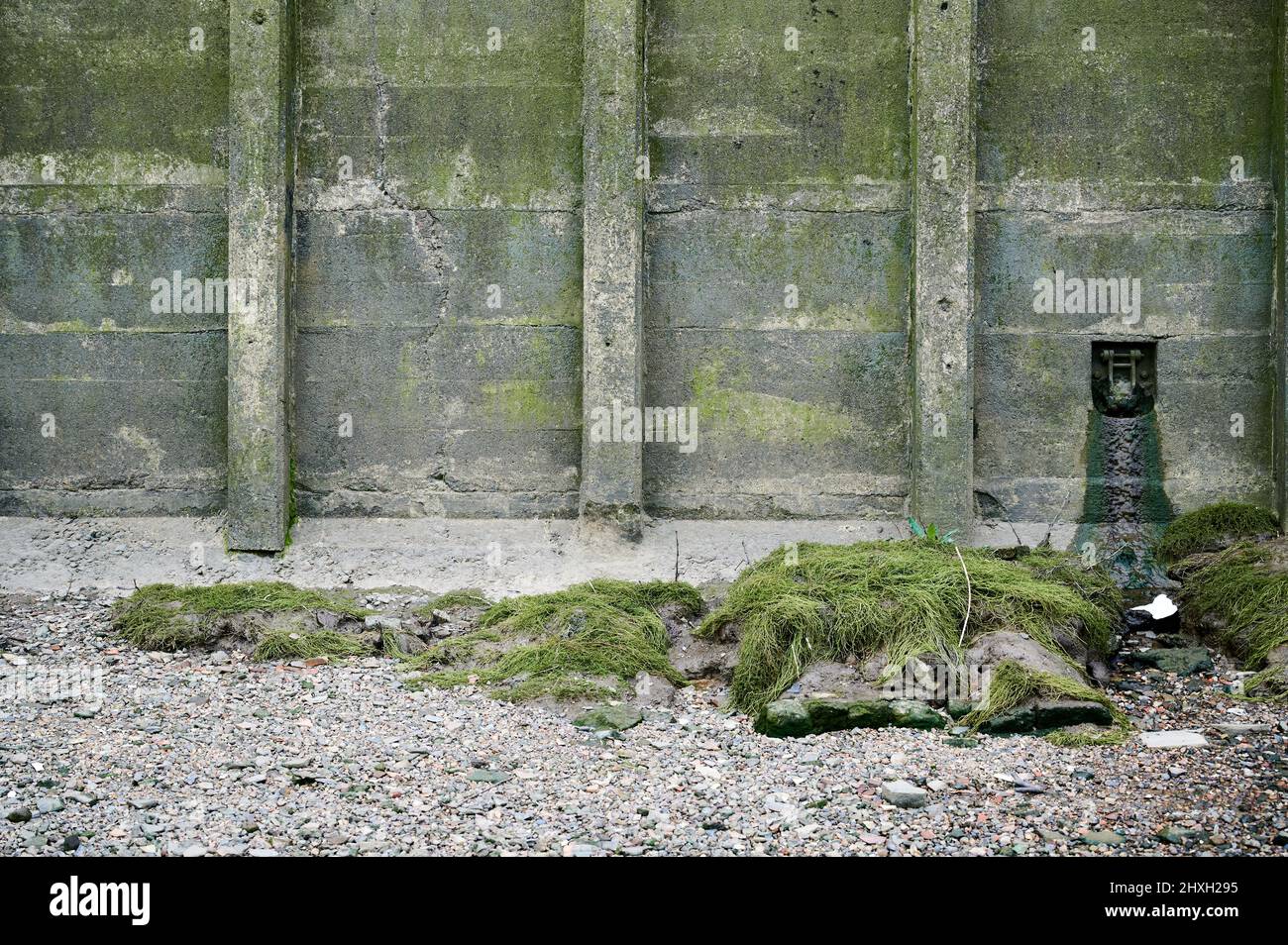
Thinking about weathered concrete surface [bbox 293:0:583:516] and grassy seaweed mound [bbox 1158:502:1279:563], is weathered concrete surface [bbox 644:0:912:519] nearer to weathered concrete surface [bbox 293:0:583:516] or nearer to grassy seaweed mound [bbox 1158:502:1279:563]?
weathered concrete surface [bbox 293:0:583:516]

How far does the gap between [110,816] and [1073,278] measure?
6204 mm

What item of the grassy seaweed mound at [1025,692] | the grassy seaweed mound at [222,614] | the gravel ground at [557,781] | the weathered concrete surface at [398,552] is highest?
the weathered concrete surface at [398,552]

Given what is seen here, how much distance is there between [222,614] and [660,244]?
137 inches

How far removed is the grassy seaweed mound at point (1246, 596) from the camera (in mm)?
5707

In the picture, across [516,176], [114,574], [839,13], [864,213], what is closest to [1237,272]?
[864,213]

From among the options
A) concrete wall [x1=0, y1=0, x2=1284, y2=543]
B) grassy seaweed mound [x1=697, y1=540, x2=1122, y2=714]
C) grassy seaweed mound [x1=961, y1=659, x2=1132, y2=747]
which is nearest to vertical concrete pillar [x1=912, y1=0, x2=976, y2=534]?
concrete wall [x1=0, y1=0, x2=1284, y2=543]

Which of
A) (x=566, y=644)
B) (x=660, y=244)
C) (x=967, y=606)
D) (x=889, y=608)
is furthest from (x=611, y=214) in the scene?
(x=967, y=606)

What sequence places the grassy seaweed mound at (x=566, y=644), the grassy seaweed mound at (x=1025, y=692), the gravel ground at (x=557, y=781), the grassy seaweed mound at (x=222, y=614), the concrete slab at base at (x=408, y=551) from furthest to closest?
the concrete slab at base at (x=408, y=551)
the grassy seaweed mound at (x=222, y=614)
the grassy seaweed mound at (x=566, y=644)
the grassy seaweed mound at (x=1025, y=692)
the gravel ground at (x=557, y=781)

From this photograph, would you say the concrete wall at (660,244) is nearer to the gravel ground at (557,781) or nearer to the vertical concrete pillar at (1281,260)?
the vertical concrete pillar at (1281,260)

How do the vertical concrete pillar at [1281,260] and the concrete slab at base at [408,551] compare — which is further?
the vertical concrete pillar at [1281,260]

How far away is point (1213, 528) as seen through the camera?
7.15m

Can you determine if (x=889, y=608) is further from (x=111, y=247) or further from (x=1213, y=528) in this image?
(x=111, y=247)

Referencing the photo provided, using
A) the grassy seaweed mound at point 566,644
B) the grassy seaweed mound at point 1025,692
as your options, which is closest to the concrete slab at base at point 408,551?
the grassy seaweed mound at point 566,644

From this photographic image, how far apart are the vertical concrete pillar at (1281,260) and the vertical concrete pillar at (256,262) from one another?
6259 millimetres
